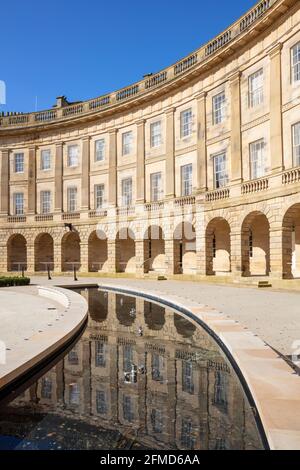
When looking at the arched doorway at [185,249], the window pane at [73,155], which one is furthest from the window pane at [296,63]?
the window pane at [73,155]

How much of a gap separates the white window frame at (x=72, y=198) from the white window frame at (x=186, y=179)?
12014mm

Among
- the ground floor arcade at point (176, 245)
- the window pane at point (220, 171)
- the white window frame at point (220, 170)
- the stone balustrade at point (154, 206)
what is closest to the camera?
the ground floor arcade at point (176, 245)

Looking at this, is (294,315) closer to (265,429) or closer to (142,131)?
(265,429)

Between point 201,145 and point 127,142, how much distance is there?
8.64 metres

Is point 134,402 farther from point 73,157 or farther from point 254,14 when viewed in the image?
point 73,157

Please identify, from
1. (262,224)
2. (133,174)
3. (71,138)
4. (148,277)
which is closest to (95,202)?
(133,174)

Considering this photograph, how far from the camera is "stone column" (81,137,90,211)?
113 ft

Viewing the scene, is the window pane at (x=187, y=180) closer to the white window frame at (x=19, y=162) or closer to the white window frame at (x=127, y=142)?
the white window frame at (x=127, y=142)

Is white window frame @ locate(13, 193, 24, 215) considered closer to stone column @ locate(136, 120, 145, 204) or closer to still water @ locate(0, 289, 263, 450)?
stone column @ locate(136, 120, 145, 204)

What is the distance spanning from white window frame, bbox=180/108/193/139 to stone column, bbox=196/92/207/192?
3.76 feet

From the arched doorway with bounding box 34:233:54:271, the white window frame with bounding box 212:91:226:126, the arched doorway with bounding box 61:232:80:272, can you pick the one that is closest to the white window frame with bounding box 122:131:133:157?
the white window frame with bounding box 212:91:226:126

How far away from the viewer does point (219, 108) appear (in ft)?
83.8

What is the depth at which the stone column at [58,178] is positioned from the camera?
35.8 metres

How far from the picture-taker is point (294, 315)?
1043 centimetres
